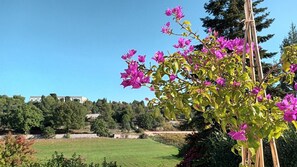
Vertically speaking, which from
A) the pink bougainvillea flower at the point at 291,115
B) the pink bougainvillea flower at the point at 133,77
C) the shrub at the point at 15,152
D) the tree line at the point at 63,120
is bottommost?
the shrub at the point at 15,152

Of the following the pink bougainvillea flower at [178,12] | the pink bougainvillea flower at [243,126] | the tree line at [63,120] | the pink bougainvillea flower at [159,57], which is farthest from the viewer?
the tree line at [63,120]

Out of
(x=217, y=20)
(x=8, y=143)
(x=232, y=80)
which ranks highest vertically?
(x=217, y=20)

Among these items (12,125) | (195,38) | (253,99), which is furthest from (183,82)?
(12,125)

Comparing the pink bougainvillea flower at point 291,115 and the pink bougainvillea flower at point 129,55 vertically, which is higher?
the pink bougainvillea flower at point 129,55

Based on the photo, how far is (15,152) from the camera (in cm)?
660

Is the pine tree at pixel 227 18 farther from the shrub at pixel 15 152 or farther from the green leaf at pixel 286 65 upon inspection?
the green leaf at pixel 286 65

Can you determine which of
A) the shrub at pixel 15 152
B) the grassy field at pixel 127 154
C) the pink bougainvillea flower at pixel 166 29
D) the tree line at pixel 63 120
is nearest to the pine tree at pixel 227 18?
the grassy field at pixel 127 154

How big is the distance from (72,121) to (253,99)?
63.4 m

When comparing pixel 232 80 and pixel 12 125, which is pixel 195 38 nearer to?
pixel 232 80

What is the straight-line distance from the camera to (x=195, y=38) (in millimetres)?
2043

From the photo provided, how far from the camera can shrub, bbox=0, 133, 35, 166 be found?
626cm

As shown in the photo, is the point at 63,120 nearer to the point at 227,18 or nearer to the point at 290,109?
the point at 227,18

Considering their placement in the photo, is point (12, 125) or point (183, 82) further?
point (12, 125)

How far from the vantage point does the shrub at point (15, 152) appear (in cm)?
626
